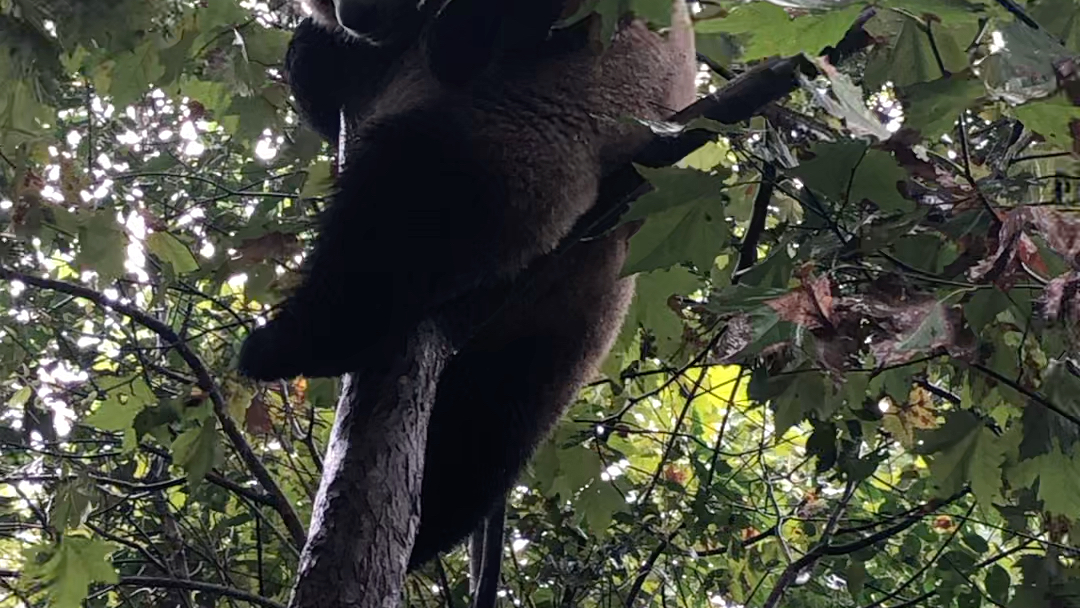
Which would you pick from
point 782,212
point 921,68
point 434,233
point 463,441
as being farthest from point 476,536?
point 921,68

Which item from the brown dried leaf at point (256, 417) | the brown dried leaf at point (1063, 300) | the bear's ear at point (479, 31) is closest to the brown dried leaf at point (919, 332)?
the brown dried leaf at point (1063, 300)

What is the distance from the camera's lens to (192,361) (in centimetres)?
288

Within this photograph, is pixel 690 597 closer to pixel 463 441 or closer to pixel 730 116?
pixel 463 441

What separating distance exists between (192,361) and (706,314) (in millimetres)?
1404

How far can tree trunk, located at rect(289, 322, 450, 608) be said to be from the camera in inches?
70.4

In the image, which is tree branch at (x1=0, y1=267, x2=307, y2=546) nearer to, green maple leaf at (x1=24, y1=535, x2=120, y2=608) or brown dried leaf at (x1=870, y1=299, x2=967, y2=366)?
green maple leaf at (x1=24, y1=535, x2=120, y2=608)

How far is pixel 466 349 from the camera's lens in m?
2.97

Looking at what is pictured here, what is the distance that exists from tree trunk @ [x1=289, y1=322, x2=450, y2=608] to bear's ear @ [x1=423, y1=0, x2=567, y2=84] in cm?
78

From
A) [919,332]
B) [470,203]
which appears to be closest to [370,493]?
[470,203]

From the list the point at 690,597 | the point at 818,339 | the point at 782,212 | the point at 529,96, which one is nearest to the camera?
the point at 818,339

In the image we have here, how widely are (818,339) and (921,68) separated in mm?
677

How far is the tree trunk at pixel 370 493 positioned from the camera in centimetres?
179

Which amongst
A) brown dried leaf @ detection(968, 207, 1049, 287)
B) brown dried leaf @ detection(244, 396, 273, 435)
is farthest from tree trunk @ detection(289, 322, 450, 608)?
brown dried leaf @ detection(244, 396, 273, 435)

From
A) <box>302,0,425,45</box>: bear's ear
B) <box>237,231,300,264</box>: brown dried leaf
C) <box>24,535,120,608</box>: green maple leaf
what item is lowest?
<box>24,535,120,608</box>: green maple leaf
